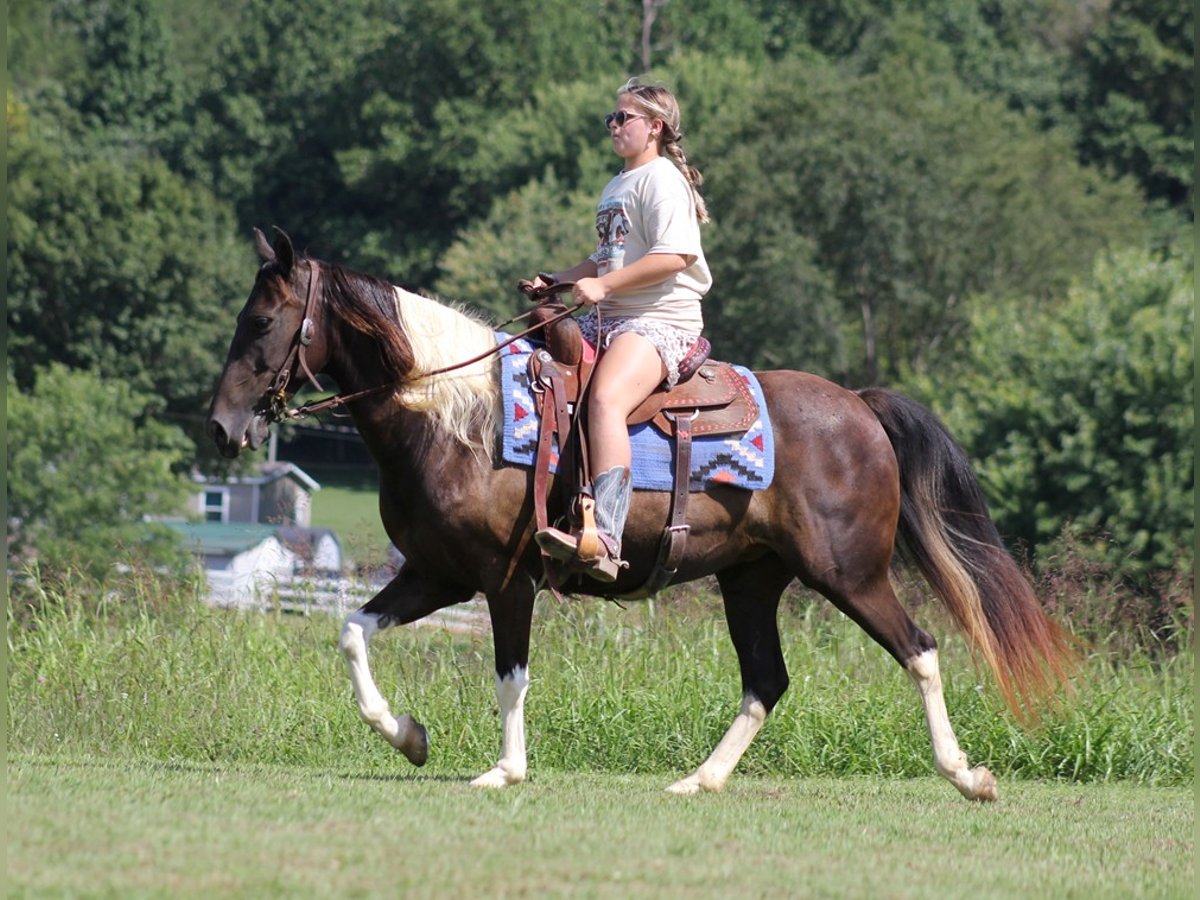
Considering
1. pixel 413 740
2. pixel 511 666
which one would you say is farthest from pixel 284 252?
pixel 413 740

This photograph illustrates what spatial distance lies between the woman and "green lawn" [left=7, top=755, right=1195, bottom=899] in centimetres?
136

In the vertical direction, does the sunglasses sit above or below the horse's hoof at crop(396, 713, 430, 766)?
above

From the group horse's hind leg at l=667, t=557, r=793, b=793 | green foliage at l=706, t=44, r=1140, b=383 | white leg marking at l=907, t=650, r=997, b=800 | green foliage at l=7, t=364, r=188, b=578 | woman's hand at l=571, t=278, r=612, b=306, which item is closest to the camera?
woman's hand at l=571, t=278, r=612, b=306

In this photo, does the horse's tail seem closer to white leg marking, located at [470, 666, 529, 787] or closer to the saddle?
the saddle

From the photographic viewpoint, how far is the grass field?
598cm

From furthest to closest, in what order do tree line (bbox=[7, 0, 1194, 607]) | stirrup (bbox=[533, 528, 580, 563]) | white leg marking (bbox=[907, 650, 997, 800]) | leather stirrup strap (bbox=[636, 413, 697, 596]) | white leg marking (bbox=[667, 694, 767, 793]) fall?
tree line (bbox=[7, 0, 1194, 607]) < white leg marking (bbox=[667, 694, 767, 793]) < white leg marking (bbox=[907, 650, 997, 800]) < leather stirrup strap (bbox=[636, 413, 697, 596]) < stirrup (bbox=[533, 528, 580, 563])

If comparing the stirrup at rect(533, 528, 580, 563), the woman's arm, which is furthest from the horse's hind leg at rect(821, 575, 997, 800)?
the woman's arm

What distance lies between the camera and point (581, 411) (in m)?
8.25

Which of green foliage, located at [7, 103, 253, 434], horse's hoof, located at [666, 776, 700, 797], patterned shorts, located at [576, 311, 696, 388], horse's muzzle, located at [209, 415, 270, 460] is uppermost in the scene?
patterned shorts, located at [576, 311, 696, 388]

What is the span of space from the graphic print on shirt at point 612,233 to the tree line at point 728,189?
1715cm

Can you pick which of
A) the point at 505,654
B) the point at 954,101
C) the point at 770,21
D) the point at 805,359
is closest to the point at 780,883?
the point at 505,654

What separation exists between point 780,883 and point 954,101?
55667 mm

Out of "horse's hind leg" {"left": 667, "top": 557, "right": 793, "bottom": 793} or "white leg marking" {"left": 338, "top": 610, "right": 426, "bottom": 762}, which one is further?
"horse's hind leg" {"left": 667, "top": 557, "right": 793, "bottom": 793}

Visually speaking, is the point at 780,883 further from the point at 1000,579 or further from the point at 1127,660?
the point at 1127,660
